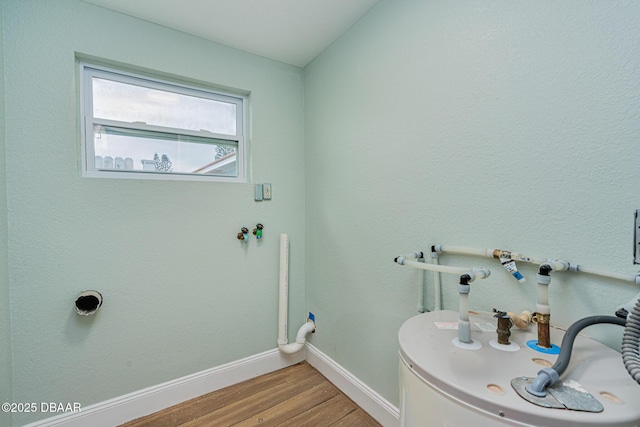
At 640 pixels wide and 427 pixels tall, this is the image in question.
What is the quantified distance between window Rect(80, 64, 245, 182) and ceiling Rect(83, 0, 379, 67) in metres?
0.36

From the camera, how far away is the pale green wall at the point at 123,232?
1402 mm

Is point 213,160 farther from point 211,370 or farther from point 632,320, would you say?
point 632,320

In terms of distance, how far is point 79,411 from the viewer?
1.51m

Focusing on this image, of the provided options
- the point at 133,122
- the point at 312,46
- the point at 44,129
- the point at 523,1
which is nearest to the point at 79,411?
the point at 44,129

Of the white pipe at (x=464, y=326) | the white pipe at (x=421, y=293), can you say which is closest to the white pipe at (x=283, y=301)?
the white pipe at (x=421, y=293)

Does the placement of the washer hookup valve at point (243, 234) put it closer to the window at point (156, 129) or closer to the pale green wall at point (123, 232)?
the pale green wall at point (123, 232)

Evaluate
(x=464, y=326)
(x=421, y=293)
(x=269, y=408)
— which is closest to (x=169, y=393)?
(x=269, y=408)

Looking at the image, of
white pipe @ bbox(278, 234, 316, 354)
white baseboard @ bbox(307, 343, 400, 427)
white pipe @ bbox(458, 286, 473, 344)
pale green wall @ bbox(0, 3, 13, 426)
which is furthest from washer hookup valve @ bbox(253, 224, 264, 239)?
white pipe @ bbox(458, 286, 473, 344)

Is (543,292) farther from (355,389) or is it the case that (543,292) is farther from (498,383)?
(355,389)

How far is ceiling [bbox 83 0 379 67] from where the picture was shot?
154 centimetres

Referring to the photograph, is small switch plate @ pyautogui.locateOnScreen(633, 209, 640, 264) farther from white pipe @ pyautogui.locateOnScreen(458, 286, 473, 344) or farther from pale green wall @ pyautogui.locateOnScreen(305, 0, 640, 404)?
white pipe @ pyautogui.locateOnScreen(458, 286, 473, 344)

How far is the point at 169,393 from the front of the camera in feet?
5.69

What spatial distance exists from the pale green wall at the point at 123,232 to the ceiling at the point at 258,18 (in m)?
0.09

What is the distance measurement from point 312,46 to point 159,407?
2.61 metres
